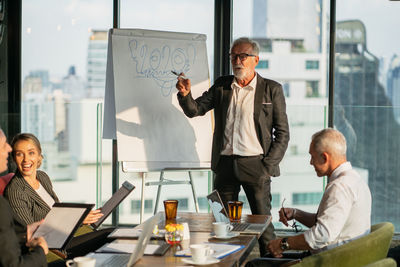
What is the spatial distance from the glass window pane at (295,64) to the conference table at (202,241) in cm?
252

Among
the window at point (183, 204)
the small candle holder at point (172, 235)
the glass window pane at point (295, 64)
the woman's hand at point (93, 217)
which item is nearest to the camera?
the small candle holder at point (172, 235)

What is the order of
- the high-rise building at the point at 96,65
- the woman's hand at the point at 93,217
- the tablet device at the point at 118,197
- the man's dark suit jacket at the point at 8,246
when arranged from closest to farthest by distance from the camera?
the man's dark suit jacket at the point at 8,246 < the tablet device at the point at 118,197 < the woman's hand at the point at 93,217 < the high-rise building at the point at 96,65

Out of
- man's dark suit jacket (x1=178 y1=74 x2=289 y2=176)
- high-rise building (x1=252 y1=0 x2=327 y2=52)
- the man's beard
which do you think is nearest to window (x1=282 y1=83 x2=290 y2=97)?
high-rise building (x1=252 y1=0 x2=327 y2=52)

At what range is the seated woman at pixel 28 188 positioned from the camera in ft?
11.2

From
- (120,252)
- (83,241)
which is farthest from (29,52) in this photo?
(120,252)

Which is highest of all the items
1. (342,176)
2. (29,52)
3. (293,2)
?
(293,2)

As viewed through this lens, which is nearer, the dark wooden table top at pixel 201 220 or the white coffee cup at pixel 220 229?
the white coffee cup at pixel 220 229

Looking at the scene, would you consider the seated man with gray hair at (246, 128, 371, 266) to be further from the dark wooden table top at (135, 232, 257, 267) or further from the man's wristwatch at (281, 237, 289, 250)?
the dark wooden table top at (135, 232, 257, 267)

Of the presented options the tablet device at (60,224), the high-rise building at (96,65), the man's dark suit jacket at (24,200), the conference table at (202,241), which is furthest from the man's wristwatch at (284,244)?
the high-rise building at (96,65)

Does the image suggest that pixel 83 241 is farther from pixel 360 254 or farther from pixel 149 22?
pixel 149 22

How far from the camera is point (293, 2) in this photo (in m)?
6.15

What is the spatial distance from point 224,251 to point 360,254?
1.87 feet

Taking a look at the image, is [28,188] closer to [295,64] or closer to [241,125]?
[241,125]

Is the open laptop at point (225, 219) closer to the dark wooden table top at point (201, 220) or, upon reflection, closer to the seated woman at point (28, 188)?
the dark wooden table top at point (201, 220)
